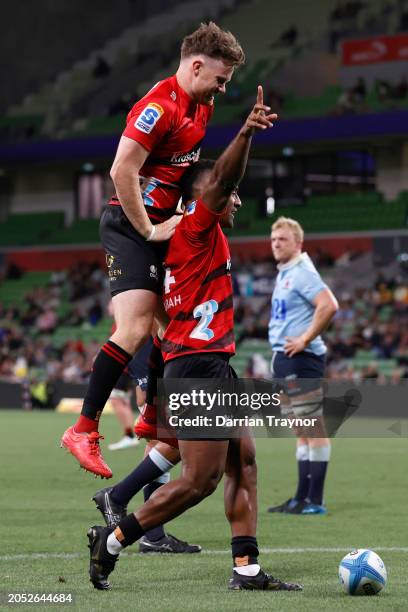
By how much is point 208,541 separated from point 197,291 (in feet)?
8.20

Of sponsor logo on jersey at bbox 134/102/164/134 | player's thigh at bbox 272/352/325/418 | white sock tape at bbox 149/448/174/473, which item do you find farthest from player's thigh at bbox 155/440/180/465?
player's thigh at bbox 272/352/325/418

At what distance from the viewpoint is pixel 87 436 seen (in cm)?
616

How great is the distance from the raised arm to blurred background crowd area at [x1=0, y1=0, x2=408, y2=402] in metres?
18.6

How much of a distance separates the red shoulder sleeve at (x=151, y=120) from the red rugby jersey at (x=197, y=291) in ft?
2.62

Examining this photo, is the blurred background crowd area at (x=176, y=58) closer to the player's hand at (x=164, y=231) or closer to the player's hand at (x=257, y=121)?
the player's hand at (x=164, y=231)

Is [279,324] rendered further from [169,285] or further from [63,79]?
[63,79]

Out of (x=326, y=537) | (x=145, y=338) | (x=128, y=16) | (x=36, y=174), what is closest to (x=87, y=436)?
(x=145, y=338)

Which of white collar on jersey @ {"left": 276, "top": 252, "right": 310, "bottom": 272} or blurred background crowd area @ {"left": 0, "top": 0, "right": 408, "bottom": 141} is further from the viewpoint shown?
blurred background crowd area @ {"left": 0, "top": 0, "right": 408, "bottom": 141}

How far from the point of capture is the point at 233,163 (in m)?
5.19

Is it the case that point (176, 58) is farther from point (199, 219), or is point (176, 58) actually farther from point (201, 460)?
point (201, 460)

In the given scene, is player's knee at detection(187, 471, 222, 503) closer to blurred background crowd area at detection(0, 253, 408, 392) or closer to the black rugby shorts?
the black rugby shorts

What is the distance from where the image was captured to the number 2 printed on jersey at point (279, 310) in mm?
9625

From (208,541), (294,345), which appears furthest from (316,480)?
(208,541)

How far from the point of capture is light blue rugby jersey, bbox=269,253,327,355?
9.48 m
